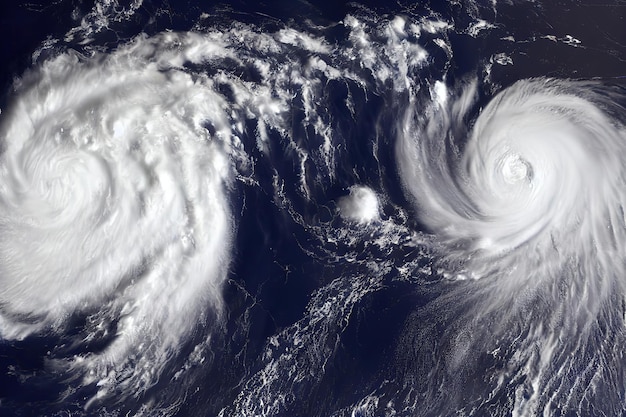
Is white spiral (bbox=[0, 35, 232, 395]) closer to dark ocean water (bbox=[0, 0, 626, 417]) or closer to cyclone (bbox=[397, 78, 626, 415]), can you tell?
dark ocean water (bbox=[0, 0, 626, 417])

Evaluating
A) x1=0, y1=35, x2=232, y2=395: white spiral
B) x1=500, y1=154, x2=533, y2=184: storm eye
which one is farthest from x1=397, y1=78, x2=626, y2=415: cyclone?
x1=0, y1=35, x2=232, y2=395: white spiral

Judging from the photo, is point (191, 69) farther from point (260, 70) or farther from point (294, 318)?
point (294, 318)

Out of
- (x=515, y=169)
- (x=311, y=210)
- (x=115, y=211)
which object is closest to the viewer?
(x=115, y=211)

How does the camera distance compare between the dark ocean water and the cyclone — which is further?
the cyclone

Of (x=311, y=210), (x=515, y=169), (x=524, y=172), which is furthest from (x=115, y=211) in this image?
(x=524, y=172)

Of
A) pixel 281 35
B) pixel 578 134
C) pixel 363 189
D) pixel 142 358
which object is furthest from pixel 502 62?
pixel 142 358

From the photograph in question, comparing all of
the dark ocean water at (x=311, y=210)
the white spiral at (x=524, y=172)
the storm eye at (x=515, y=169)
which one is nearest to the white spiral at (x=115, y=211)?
the dark ocean water at (x=311, y=210)

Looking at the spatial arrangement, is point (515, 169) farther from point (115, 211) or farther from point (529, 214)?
point (115, 211)
